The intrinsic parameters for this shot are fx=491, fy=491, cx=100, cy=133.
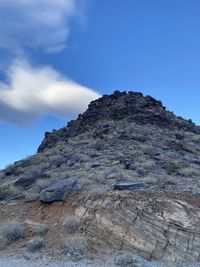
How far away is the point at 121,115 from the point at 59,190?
716 inches

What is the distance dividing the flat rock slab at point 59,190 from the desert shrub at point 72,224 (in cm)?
216

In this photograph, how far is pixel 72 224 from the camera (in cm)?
1806

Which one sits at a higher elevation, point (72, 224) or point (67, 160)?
point (67, 160)

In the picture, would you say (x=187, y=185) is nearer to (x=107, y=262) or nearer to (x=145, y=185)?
(x=145, y=185)

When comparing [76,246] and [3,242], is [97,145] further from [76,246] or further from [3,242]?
[76,246]

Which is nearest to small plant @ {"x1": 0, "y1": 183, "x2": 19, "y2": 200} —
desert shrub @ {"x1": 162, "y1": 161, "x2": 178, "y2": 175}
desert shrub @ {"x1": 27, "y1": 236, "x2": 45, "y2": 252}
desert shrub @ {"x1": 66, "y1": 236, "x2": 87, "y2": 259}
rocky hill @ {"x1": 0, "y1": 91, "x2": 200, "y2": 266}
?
rocky hill @ {"x1": 0, "y1": 91, "x2": 200, "y2": 266}

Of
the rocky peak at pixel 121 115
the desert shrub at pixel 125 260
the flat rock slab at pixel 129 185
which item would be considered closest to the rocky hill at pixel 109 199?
the flat rock slab at pixel 129 185

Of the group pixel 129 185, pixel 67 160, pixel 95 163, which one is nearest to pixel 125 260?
pixel 129 185

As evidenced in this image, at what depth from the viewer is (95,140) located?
1254 inches

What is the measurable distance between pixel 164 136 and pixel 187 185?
11.8m

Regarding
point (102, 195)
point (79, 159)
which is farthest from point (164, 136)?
point (102, 195)

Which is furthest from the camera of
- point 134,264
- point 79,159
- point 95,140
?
point 95,140

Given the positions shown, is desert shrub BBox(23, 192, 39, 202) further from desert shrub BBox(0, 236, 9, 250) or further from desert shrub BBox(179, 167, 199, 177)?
desert shrub BBox(179, 167, 199, 177)

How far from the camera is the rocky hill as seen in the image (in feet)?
55.6
